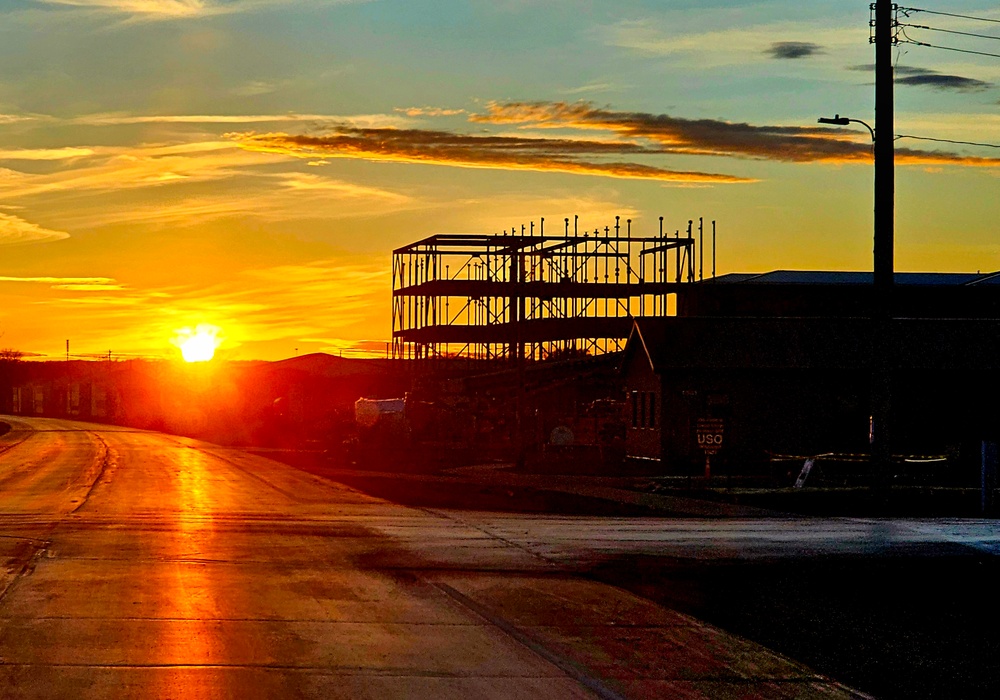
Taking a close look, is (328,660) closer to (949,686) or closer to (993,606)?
(949,686)

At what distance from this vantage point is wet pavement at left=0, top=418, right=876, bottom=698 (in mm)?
9555

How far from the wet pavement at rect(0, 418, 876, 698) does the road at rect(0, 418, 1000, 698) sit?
4 cm

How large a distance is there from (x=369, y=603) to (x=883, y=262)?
1740 cm

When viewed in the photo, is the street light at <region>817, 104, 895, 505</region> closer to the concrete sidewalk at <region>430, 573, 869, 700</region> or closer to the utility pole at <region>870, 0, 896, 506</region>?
the utility pole at <region>870, 0, 896, 506</region>

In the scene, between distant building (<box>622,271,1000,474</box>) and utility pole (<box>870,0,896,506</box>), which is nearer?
utility pole (<box>870,0,896,506</box>)

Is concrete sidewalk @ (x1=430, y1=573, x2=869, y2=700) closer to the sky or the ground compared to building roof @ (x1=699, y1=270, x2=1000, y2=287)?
closer to the ground

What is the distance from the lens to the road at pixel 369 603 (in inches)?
377

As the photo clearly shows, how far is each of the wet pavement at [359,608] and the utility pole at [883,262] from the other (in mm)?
4099

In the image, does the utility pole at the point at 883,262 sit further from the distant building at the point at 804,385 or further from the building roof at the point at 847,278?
the building roof at the point at 847,278

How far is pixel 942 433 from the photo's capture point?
4594 centimetres

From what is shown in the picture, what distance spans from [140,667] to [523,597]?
5139 mm

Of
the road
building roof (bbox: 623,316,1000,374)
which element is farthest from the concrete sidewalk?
building roof (bbox: 623,316,1000,374)

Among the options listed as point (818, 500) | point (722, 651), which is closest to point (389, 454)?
point (818, 500)

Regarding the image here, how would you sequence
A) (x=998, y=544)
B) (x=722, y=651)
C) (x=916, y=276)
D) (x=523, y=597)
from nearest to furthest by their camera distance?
(x=722, y=651), (x=523, y=597), (x=998, y=544), (x=916, y=276)
